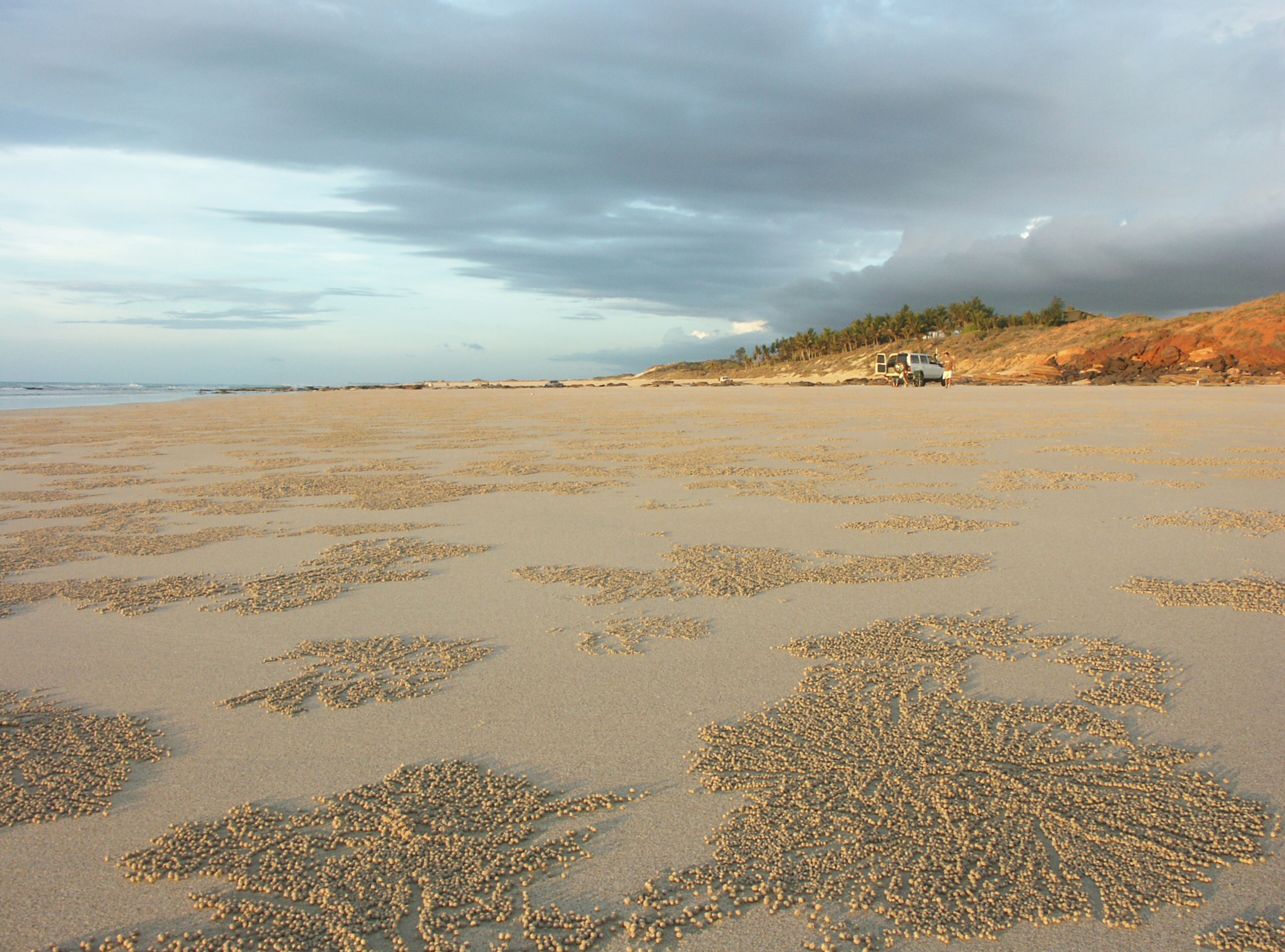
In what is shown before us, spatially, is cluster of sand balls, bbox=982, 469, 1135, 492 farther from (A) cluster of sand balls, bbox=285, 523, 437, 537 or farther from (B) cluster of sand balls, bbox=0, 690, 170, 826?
(B) cluster of sand balls, bbox=0, 690, 170, 826

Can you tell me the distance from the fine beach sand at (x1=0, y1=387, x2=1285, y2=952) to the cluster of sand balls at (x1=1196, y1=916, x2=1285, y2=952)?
0.03 meters

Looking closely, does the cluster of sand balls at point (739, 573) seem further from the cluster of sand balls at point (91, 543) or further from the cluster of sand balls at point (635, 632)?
the cluster of sand balls at point (91, 543)

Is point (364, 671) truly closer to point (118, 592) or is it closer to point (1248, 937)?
point (118, 592)

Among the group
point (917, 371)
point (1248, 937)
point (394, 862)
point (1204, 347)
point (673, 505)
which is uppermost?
point (1204, 347)

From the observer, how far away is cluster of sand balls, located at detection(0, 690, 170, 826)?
1.98 metres

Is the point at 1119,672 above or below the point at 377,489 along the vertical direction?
below

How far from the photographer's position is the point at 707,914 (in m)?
1.58

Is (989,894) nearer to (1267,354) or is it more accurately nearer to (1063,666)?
(1063,666)

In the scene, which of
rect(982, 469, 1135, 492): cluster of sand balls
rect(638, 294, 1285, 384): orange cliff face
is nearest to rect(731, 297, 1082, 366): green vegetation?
rect(638, 294, 1285, 384): orange cliff face

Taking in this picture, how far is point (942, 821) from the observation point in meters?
1.83

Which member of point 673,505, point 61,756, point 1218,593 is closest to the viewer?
point 61,756

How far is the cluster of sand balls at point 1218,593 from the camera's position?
A: 3375 mm

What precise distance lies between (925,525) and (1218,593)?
173 cm

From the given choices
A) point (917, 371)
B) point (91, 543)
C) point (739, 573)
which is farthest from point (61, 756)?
point (917, 371)
